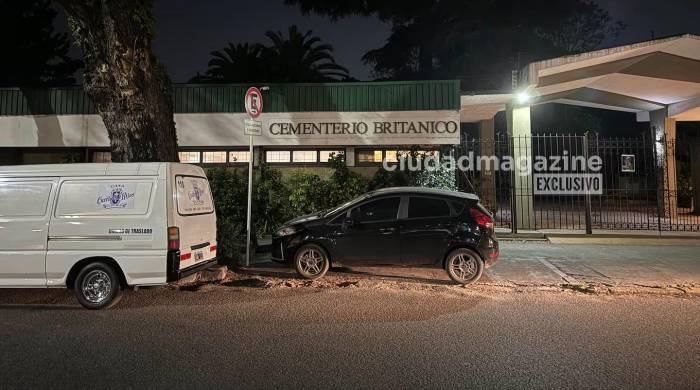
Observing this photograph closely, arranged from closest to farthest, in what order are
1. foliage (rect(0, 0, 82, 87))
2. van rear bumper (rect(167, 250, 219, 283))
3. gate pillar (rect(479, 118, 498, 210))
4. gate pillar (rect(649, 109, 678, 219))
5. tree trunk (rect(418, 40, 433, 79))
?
1. van rear bumper (rect(167, 250, 219, 283))
2. gate pillar (rect(479, 118, 498, 210))
3. gate pillar (rect(649, 109, 678, 219))
4. foliage (rect(0, 0, 82, 87))
5. tree trunk (rect(418, 40, 433, 79))

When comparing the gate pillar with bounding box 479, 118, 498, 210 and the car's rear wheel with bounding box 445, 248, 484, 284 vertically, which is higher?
the gate pillar with bounding box 479, 118, 498, 210

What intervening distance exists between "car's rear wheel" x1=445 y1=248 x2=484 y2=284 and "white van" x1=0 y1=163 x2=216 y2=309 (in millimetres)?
4098

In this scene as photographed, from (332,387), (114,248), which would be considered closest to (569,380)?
(332,387)

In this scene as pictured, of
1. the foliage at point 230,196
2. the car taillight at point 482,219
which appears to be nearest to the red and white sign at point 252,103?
the foliage at point 230,196

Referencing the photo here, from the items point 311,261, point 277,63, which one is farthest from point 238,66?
point 311,261

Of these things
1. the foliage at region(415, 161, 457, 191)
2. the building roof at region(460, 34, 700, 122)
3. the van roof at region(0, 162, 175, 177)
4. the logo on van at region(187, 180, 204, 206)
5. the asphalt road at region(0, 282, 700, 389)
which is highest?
the building roof at region(460, 34, 700, 122)

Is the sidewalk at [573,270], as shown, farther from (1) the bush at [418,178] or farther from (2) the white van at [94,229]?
(2) the white van at [94,229]

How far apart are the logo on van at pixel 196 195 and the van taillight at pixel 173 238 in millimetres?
638

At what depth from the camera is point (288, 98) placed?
13.5 m

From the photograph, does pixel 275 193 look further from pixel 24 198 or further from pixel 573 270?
pixel 573 270

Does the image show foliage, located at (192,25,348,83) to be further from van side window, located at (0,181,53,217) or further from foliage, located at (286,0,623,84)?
van side window, located at (0,181,53,217)

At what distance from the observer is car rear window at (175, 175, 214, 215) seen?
20.7 ft

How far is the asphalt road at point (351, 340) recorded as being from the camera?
3924mm

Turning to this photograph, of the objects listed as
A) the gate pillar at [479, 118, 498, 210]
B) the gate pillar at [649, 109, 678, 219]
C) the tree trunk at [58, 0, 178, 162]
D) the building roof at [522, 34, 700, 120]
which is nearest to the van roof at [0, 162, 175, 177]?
the tree trunk at [58, 0, 178, 162]
